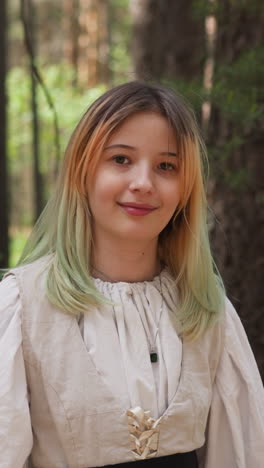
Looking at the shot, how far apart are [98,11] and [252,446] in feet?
47.8

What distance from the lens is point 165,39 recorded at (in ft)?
20.0

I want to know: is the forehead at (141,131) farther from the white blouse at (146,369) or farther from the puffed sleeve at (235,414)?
the puffed sleeve at (235,414)

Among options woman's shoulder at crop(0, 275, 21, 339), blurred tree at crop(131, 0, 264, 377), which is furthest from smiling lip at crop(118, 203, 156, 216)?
blurred tree at crop(131, 0, 264, 377)

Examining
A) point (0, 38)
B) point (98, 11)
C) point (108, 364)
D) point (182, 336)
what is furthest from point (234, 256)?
point (98, 11)

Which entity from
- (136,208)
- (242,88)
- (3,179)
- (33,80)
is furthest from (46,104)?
(136,208)

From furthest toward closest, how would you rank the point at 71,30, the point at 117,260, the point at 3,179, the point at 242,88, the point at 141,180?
1. the point at 71,30
2. the point at 3,179
3. the point at 242,88
4. the point at 117,260
5. the point at 141,180

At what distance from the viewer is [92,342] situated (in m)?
1.83

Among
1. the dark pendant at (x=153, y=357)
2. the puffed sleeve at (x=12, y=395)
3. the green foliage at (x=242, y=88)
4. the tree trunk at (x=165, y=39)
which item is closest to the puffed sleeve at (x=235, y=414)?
the dark pendant at (x=153, y=357)

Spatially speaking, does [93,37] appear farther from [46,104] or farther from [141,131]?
[141,131]

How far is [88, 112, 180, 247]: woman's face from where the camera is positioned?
1.86 meters

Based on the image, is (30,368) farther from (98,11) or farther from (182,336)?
(98,11)

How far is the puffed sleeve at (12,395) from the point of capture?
1.71 meters

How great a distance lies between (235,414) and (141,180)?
29.6 inches

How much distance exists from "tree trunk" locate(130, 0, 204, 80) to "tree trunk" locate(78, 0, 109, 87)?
29.8ft
